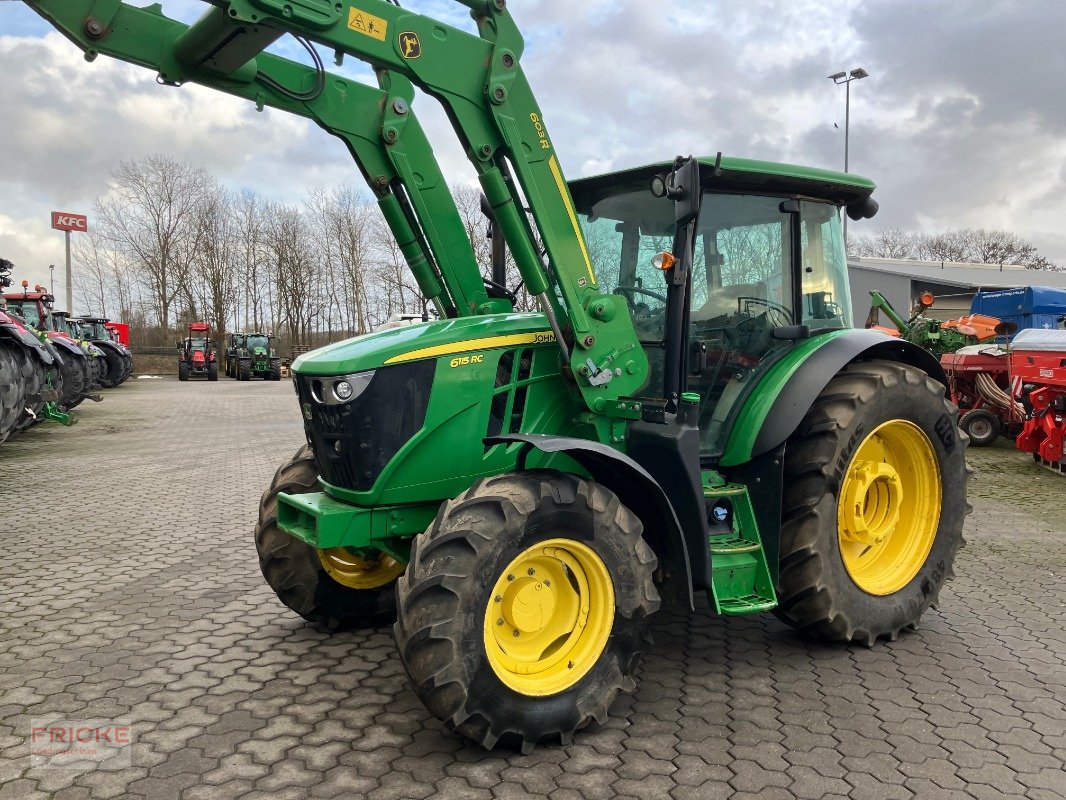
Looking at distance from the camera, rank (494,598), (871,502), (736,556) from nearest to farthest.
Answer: (494,598), (736,556), (871,502)

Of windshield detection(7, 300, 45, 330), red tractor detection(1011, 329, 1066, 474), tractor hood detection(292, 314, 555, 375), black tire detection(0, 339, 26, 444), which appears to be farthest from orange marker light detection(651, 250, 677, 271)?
windshield detection(7, 300, 45, 330)

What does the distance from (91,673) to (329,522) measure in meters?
1.52

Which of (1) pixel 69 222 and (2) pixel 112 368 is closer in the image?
(2) pixel 112 368

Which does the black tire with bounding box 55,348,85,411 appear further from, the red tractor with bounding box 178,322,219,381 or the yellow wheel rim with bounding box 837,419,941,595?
the red tractor with bounding box 178,322,219,381

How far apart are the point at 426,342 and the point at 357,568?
1500 mm

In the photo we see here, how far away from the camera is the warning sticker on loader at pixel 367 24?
125 inches

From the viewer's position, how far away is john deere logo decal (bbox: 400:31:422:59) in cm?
332

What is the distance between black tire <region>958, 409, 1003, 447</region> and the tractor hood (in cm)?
958

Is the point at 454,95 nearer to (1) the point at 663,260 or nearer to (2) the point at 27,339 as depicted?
(1) the point at 663,260

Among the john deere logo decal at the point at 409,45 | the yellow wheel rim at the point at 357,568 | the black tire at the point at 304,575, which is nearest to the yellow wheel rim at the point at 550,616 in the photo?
the yellow wheel rim at the point at 357,568

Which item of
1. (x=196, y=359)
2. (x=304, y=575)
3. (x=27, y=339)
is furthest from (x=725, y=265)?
(x=196, y=359)

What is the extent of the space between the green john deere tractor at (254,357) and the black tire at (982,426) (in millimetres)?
30460

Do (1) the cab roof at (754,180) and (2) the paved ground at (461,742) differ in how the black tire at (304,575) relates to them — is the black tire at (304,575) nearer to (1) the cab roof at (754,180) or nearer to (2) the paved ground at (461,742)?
(2) the paved ground at (461,742)

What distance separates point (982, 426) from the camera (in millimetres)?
11484
